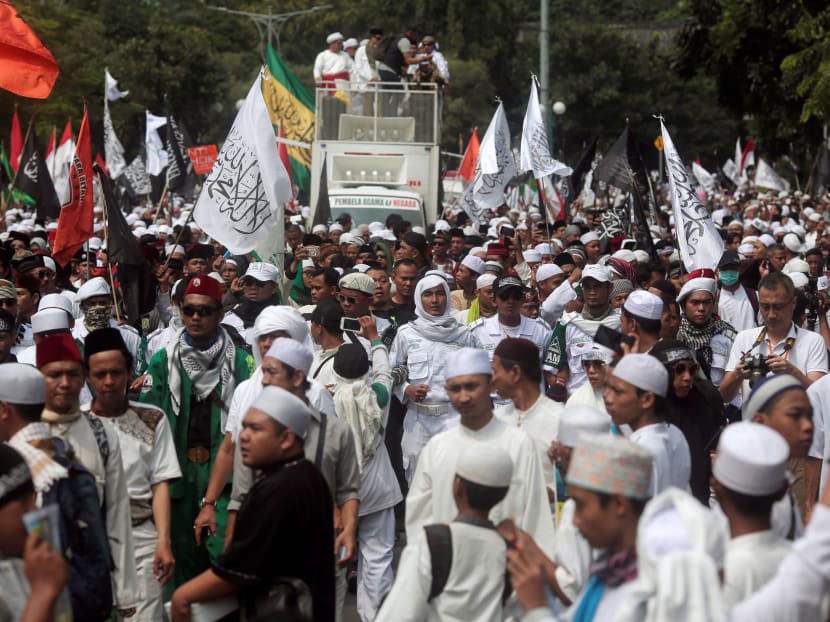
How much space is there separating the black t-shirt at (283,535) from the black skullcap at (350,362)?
94.6 inches

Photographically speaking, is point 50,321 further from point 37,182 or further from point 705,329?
point 37,182

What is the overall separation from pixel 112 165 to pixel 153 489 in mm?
19691

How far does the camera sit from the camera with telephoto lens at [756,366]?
7.33 m

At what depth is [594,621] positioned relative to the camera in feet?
12.2

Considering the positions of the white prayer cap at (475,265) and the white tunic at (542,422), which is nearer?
the white tunic at (542,422)

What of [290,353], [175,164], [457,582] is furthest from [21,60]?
[175,164]

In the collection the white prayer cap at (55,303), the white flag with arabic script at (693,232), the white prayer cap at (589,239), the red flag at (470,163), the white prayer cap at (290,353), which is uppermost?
the red flag at (470,163)

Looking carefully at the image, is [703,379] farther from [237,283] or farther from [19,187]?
[19,187]

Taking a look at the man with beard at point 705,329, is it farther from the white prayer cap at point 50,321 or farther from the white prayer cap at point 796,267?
the white prayer cap at point 796,267

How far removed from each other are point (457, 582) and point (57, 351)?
82.9 inches

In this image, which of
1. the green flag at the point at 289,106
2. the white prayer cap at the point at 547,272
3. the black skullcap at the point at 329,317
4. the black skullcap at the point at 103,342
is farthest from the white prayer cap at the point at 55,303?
the green flag at the point at 289,106

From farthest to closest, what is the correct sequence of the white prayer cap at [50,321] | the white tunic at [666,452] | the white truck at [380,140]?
the white truck at [380,140] → the white prayer cap at [50,321] → the white tunic at [666,452]

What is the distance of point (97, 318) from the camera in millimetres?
8352

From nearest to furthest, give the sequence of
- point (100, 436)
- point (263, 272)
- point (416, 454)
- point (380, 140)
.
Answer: point (100, 436)
point (416, 454)
point (263, 272)
point (380, 140)
